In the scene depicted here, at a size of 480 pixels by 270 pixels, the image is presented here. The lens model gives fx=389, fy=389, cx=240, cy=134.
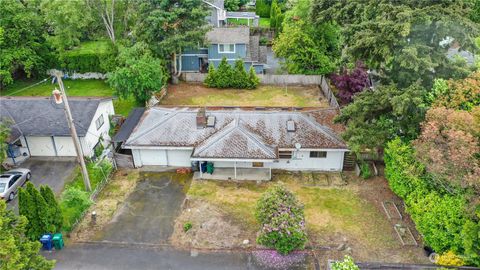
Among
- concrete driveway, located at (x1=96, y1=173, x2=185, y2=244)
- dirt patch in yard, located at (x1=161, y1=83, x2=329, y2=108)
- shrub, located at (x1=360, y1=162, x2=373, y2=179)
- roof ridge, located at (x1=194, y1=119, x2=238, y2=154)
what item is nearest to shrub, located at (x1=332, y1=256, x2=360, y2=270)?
concrete driveway, located at (x1=96, y1=173, x2=185, y2=244)

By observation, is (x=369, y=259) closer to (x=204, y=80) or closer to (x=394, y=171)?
(x=394, y=171)

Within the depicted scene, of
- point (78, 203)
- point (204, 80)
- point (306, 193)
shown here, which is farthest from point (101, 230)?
point (204, 80)

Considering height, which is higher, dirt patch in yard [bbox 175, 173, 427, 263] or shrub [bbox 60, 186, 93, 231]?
shrub [bbox 60, 186, 93, 231]

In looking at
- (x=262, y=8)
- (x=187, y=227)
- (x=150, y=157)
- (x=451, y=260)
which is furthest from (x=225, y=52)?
(x=451, y=260)

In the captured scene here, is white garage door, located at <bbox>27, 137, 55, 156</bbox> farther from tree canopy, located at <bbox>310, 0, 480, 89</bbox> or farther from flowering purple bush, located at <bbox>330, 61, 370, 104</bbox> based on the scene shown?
flowering purple bush, located at <bbox>330, 61, 370, 104</bbox>

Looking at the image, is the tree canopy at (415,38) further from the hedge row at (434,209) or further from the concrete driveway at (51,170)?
the concrete driveway at (51,170)

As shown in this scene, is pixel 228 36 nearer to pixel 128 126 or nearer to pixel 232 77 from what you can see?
pixel 232 77
